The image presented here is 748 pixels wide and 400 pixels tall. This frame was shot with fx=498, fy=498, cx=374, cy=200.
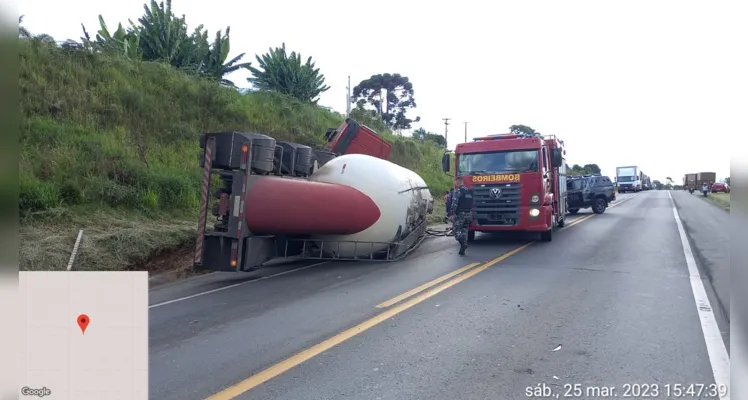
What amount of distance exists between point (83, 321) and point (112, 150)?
41.6 ft

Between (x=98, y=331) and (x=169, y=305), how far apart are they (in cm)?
512

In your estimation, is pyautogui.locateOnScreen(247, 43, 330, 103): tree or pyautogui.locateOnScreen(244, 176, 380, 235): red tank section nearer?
pyautogui.locateOnScreen(244, 176, 380, 235): red tank section

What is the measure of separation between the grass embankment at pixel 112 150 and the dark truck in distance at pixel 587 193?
41.4 feet

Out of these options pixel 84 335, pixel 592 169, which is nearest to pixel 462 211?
pixel 84 335

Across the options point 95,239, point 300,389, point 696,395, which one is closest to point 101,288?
point 300,389

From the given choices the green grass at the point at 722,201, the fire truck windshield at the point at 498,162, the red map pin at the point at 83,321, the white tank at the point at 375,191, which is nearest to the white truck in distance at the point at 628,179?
the green grass at the point at 722,201

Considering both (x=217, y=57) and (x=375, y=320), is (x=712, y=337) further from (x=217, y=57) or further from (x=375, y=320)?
(x=217, y=57)

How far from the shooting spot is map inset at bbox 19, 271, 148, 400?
1961 mm

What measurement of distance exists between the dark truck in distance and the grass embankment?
12.6 m

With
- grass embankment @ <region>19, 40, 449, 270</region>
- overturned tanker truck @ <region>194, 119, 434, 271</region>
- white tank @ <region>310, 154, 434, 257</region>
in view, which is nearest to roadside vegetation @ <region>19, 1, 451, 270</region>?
grass embankment @ <region>19, 40, 449, 270</region>

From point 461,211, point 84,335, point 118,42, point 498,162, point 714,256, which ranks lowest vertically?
point 714,256

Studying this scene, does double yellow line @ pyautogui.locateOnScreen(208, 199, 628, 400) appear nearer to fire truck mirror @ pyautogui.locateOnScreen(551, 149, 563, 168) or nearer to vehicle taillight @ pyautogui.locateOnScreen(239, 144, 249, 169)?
vehicle taillight @ pyautogui.locateOnScreen(239, 144, 249, 169)

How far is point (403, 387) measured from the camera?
3.92 meters

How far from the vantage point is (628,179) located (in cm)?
6003
